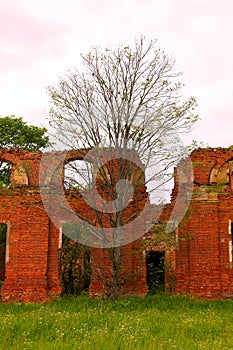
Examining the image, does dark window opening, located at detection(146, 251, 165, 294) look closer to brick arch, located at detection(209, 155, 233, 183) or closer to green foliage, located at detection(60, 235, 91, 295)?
green foliage, located at detection(60, 235, 91, 295)

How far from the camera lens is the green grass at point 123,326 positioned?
24.8 feet

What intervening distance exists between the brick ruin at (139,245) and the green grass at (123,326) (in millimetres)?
1132

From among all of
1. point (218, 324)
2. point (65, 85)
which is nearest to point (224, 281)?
point (218, 324)

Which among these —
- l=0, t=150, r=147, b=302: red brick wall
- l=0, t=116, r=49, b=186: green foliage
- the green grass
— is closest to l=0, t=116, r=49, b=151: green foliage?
l=0, t=116, r=49, b=186: green foliage

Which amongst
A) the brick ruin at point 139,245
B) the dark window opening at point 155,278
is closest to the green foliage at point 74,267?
the brick ruin at point 139,245

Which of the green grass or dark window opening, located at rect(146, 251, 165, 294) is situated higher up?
dark window opening, located at rect(146, 251, 165, 294)

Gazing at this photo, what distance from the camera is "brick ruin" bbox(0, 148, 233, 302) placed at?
1342 cm

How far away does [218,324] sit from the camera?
9.35m

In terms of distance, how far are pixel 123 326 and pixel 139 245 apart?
5.32 meters

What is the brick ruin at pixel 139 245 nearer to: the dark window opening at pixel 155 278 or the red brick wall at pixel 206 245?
the red brick wall at pixel 206 245

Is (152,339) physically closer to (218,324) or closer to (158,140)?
(218,324)

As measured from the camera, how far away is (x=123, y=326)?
879 centimetres

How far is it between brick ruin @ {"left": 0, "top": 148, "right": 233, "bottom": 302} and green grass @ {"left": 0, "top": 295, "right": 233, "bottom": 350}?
113 cm

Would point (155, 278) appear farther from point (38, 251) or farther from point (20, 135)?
point (20, 135)
